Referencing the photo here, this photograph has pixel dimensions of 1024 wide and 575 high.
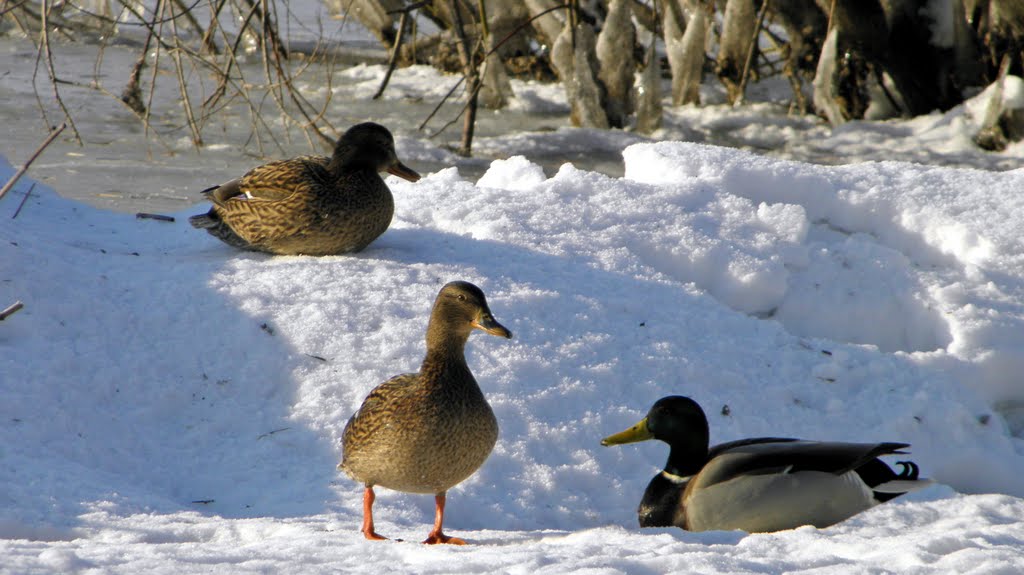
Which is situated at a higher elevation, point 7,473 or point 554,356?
point 554,356

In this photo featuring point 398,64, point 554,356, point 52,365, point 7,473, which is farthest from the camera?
point 398,64

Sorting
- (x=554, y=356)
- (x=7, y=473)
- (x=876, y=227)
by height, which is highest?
(x=876, y=227)

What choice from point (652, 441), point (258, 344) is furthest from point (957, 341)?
point (258, 344)

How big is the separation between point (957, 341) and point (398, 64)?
31.8ft

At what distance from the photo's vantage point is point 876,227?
5.81 meters

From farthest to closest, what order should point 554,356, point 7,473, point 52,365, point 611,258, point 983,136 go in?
1. point 983,136
2. point 611,258
3. point 554,356
4. point 52,365
5. point 7,473

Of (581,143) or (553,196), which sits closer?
(553,196)

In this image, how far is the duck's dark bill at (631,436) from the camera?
3.94 m

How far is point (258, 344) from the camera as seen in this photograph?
4.44m

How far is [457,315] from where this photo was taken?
11.9 ft

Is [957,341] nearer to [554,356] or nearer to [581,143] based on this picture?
[554,356]

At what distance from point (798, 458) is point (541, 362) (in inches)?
45.5

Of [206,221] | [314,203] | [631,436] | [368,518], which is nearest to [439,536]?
[368,518]

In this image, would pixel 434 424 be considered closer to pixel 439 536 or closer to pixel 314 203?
pixel 439 536
